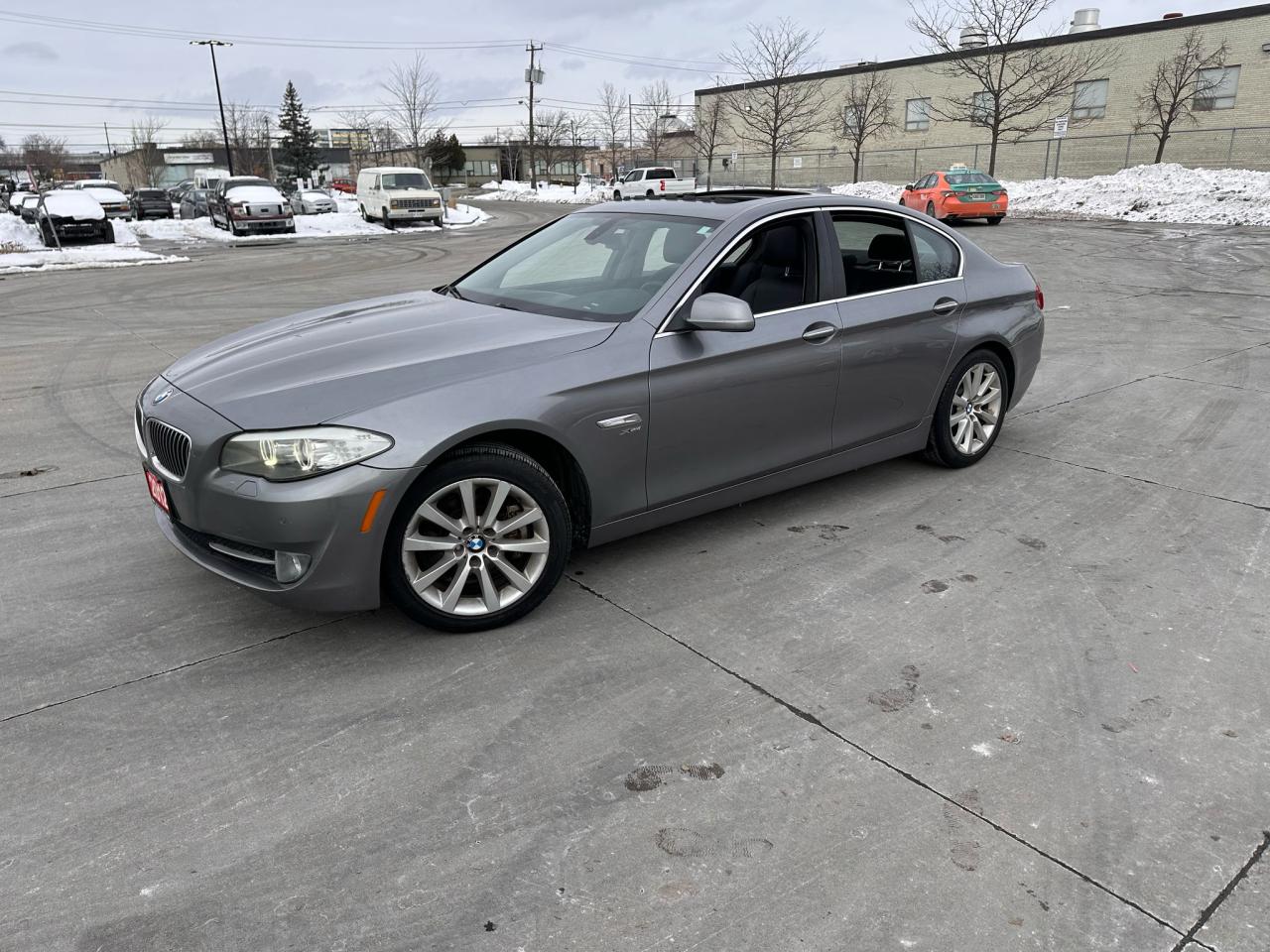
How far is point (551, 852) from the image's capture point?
2455 mm

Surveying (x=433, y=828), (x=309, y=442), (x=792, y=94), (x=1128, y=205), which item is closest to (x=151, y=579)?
(x=309, y=442)

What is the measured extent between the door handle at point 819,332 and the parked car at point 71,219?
25283 millimetres

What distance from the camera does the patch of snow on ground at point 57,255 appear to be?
65.0ft

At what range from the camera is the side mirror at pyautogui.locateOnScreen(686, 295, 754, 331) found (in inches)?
149

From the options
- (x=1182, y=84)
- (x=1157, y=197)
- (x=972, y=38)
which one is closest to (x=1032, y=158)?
(x=972, y=38)

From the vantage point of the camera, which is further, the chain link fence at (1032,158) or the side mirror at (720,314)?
the chain link fence at (1032,158)

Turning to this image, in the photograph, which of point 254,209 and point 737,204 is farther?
point 254,209

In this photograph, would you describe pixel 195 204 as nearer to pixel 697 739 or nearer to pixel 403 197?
pixel 403 197

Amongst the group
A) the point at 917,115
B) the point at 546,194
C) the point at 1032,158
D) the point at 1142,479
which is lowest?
the point at 546,194

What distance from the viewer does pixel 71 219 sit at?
24359 mm

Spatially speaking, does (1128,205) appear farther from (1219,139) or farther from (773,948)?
(773,948)

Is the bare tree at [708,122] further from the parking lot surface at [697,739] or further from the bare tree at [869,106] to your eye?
the parking lot surface at [697,739]

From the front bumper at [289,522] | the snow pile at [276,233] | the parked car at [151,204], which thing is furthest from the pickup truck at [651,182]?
the front bumper at [289,522]

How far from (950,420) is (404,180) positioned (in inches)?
1245
